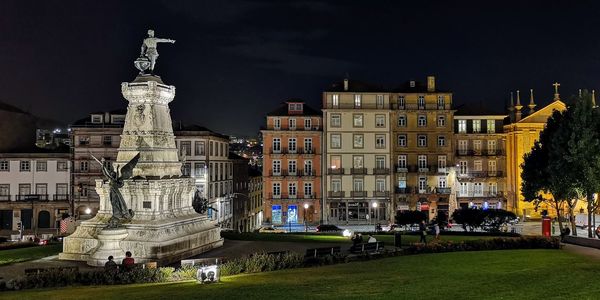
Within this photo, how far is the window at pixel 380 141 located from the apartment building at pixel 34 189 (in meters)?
36.6

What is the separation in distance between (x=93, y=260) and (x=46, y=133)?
69.0 m

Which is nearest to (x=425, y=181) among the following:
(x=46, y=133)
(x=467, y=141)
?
(x=467, y=141)

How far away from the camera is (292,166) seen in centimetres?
6412

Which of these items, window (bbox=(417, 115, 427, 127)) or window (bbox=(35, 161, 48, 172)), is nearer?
window (bbox=(35, 161, 48, 172))

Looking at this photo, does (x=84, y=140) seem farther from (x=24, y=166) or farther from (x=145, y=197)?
(x=145, y=197)

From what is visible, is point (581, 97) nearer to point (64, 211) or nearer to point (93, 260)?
point (93, 260)

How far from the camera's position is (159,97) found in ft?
90.0

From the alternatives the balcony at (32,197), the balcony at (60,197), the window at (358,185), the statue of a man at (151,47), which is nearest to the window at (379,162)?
the window at (358,185)

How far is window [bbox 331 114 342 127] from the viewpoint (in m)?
63.7

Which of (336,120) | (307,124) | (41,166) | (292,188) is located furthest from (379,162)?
(41,166)

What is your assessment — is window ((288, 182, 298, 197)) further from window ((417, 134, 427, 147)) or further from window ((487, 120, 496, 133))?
window ((487, 120, 496, 133))

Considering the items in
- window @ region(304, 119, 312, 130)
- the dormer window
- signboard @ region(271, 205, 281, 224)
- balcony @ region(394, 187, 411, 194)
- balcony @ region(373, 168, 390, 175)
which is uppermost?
the dormer window

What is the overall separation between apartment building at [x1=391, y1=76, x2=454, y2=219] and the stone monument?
40.0m

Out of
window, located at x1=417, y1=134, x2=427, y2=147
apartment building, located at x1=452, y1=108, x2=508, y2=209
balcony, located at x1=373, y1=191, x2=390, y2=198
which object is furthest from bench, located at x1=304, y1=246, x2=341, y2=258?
apartment building, located at x1=452, y1=108, x2=508, y2=209
